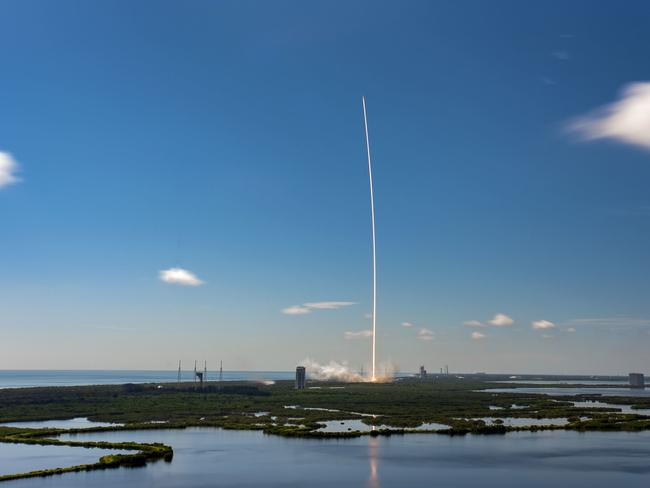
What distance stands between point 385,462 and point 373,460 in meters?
2.22

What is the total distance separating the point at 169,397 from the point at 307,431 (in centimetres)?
9486

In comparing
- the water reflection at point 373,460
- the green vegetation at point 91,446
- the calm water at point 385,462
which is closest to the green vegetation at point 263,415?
the green vegetation at point 91,446

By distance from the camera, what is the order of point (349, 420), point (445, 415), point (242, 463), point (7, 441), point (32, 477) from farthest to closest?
1. point (445, 415)
2. point (349, 420)
3. point (7, 441)
4. point (242, 463)
5. point (32, 477)

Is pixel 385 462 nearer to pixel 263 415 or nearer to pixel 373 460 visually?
pixel 373 460

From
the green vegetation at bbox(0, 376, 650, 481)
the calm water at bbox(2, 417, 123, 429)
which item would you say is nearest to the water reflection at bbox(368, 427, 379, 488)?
the green vegetation at bbox(0, 376, 650, 481)

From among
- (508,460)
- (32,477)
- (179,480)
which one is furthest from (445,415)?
(32,477)

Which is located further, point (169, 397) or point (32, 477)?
point (169, 397)

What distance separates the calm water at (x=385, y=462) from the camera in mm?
77500

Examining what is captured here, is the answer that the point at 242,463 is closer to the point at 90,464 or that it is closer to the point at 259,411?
the point at 90,464

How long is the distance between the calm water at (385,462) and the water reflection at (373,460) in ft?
0.40

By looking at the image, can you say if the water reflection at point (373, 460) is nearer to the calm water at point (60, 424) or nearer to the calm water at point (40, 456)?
the calm water at point (40, 456)

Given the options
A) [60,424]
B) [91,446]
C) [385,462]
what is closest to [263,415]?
[60,424]

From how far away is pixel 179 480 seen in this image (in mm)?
76812

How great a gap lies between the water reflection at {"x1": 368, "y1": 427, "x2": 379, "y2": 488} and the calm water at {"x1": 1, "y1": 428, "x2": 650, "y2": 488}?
0.40ft
